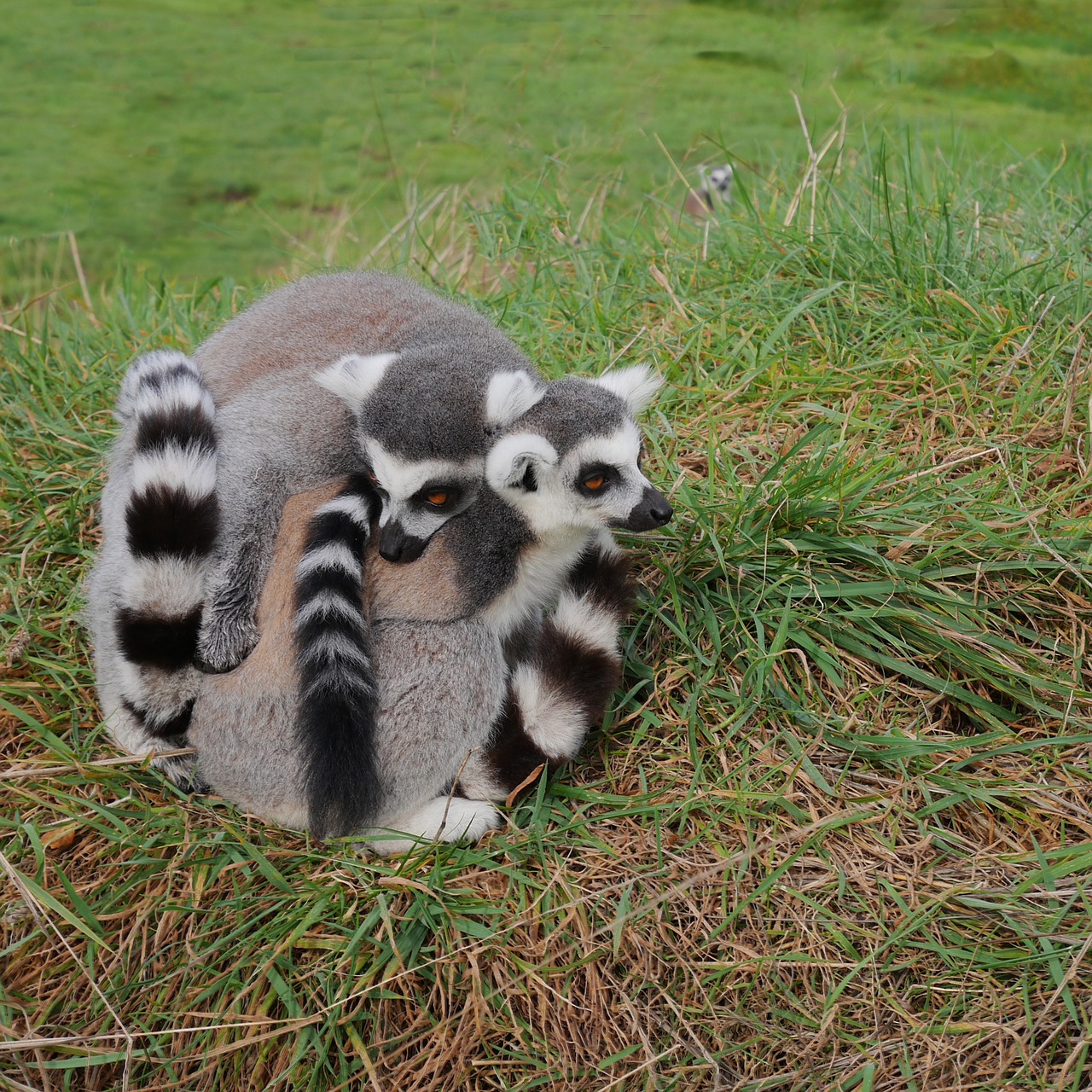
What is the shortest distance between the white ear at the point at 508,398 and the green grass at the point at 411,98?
3100mm

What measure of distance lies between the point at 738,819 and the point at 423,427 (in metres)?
1.22

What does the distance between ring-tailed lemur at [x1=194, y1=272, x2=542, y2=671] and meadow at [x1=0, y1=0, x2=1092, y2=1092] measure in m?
0.60

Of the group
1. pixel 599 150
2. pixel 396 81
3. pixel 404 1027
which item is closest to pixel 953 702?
pixel 404 1027

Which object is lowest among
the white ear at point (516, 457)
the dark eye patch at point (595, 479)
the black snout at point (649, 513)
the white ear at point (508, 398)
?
the black snout at point (649, 513)

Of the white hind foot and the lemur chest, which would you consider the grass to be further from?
the lemur chest

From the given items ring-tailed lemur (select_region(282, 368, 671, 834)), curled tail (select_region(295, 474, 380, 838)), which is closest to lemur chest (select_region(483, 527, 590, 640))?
ring-tailed lemur (select_region(282, 368, 671, 834))

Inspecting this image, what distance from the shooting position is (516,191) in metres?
4.79

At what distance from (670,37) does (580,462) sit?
845cm

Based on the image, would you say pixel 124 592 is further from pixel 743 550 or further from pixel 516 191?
pixel 516 191

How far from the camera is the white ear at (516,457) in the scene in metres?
2.36

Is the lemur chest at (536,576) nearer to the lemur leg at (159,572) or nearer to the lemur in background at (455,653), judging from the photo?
the lemur in background at (455,653)

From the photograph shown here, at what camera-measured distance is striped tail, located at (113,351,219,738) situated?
7.87 ft

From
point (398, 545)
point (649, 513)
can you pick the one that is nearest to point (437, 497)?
point (398, 545)

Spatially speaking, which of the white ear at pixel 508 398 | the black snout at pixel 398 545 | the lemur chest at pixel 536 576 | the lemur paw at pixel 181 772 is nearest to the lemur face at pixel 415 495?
the black snout at pixel 398 545
